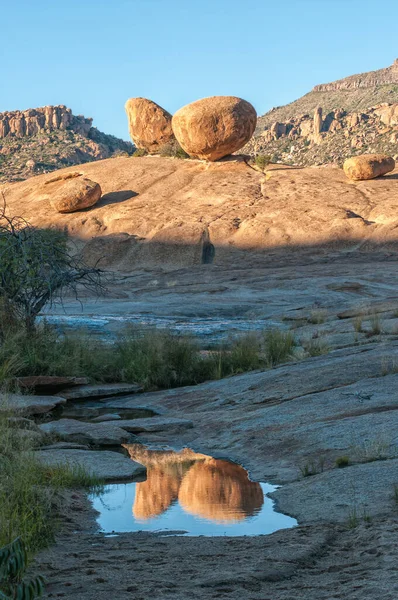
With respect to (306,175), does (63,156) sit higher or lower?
higher

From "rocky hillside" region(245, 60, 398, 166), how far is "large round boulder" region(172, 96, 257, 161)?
1281 inches

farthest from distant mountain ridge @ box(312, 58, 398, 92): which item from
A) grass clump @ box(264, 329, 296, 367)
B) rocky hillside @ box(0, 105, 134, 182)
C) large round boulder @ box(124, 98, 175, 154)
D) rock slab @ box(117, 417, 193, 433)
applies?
rock slab @ box(117, 417, 193, 433)

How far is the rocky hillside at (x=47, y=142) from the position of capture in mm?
78625

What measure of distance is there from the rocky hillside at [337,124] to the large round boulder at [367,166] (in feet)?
107

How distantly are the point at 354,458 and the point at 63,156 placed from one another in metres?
77.0

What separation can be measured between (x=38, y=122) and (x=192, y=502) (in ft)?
294

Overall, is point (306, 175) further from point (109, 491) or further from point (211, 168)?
point (109, 491)

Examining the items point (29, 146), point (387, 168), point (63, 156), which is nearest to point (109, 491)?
point (387, 168)

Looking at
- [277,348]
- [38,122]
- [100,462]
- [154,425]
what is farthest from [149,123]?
[38,122]

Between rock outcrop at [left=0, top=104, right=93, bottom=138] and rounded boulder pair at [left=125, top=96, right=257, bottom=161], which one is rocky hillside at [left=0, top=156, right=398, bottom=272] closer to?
rounded boulder pair at [left=125, top=96, right=257, bottom=161]

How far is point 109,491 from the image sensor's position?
22.1 ft

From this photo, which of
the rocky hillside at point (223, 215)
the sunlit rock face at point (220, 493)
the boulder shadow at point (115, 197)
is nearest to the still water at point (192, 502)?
the sunlit rock face at point (220, 493)

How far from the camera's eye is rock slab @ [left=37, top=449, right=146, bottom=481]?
709cm

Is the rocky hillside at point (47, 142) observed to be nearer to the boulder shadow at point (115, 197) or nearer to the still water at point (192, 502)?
the boulder shadow at point (115, 197)
